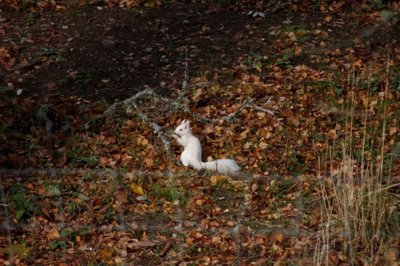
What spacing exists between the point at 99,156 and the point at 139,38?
101 inches

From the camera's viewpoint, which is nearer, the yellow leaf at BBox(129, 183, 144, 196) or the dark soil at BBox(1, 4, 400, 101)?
the yellow leaf at BBox(129, 183, 144, 196)

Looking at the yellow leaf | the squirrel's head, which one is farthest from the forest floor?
the squirrel's head

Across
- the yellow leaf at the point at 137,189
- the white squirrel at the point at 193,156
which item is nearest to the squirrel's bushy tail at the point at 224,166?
the white squirrel at the point at 193,156

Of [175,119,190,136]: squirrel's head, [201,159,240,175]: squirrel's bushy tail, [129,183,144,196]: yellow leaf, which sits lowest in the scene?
[129,183,144,196]: yellow leaf

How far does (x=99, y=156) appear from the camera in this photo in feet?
23.6

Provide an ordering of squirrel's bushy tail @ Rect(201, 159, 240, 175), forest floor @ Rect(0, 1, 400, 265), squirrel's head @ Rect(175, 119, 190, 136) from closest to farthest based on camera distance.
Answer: forest floor @ Rect(0, 1, 400, 265), squirrel's bushy tail @ Rect(201, 159, 240, 175), squirrel's head @ Rect(175, 119, 190, 136)

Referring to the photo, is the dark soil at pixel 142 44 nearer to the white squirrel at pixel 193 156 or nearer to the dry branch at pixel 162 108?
the dry branch at pixel 162 108

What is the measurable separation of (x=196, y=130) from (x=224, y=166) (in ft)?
3.22

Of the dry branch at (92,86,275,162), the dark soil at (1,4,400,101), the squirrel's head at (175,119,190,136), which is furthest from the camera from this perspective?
the dark soil at (1,4,400,101)

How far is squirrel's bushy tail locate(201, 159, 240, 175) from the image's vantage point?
670cm

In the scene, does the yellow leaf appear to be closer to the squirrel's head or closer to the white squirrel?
the white squirrel

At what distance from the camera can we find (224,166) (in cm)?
670

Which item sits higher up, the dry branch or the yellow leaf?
the dry branch

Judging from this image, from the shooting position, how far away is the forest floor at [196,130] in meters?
5.87
